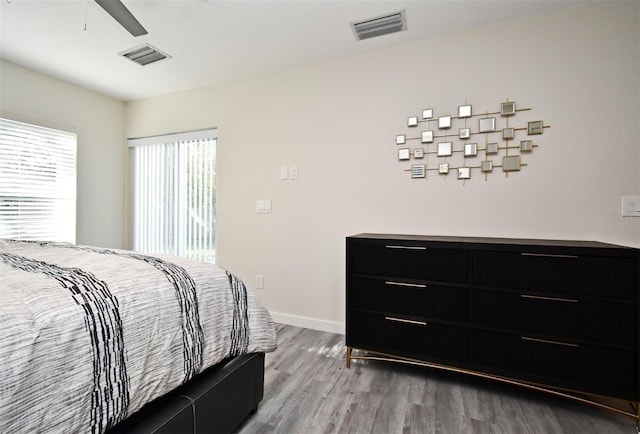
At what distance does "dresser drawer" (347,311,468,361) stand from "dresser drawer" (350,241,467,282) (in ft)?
0.94

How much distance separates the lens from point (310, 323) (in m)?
2.74

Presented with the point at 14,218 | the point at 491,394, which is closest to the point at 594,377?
the point at 491,394

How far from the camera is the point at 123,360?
0.90 metres

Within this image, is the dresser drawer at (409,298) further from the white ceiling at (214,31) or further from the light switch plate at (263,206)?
the white ceiling at (214,31)

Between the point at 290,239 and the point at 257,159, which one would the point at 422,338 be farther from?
the point at 257,159

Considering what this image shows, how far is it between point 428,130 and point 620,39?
1205mm

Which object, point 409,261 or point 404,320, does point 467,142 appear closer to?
point 409,261

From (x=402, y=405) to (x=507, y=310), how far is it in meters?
0.78

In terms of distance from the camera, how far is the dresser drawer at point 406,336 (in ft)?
5.92

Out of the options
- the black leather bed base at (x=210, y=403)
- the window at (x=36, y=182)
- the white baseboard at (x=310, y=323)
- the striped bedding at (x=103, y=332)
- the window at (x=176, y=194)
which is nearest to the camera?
the striped bedding at (x=103, y=332)

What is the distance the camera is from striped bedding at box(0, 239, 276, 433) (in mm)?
706

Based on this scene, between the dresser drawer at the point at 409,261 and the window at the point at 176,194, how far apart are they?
6.15 feet

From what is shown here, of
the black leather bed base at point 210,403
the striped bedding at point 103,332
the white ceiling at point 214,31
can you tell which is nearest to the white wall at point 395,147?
the white ceiling at point 214,31

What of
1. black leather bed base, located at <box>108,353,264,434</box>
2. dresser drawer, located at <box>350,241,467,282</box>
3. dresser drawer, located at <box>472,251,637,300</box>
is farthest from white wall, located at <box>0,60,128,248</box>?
dresser drawer, located at <box>472,251,637,300</box>
